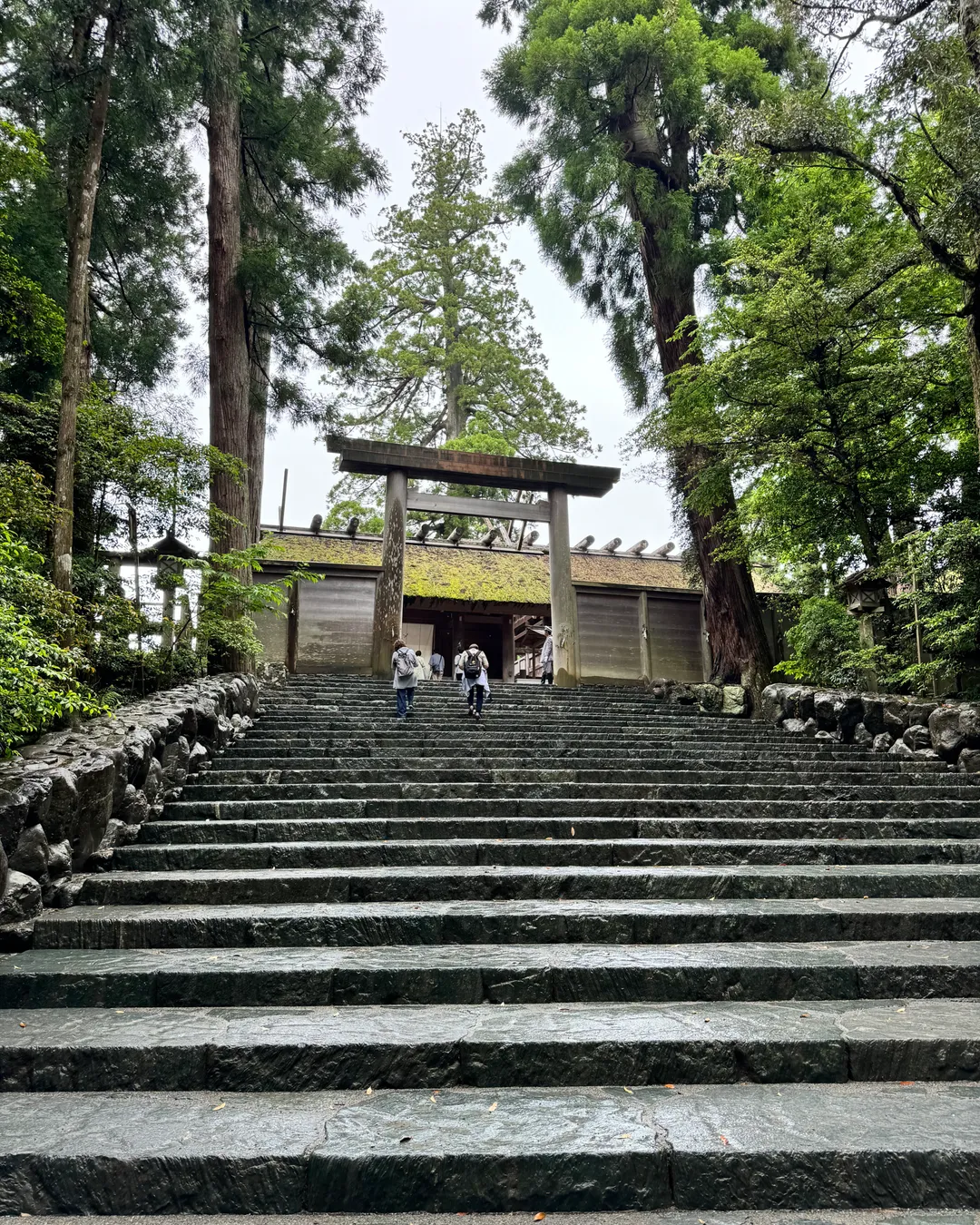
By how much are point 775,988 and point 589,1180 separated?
1429 mm

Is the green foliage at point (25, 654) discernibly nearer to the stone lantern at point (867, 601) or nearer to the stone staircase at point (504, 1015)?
the stone staircase at point (504, 1015)

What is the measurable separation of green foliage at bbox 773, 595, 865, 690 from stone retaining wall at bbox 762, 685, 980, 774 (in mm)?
504

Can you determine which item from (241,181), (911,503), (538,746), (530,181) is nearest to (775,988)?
(538,746)

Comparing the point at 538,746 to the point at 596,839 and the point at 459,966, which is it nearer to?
the point at 596,839

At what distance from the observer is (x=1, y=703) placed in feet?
14.2

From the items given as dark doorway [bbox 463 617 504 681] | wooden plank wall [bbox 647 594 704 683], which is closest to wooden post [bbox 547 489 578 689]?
wooden plank wall [bbox 647 594 704 683]

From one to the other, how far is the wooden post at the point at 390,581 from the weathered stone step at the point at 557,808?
21.6 feet

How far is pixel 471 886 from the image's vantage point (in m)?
4.44

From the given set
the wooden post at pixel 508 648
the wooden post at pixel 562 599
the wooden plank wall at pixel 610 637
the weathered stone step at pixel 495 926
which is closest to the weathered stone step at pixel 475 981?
the weathered stone step at pixel 495 926

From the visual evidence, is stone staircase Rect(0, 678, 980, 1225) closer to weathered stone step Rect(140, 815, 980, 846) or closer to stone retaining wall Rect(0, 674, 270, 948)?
weathered stone step Rect(140, 815, 980, 846)

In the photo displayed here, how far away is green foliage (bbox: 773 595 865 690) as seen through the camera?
1067 centimetres

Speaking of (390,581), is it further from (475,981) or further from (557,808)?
(475,981)

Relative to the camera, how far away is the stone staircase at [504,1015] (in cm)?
230

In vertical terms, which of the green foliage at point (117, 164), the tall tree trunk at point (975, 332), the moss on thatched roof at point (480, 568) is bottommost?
the moss on thatched roof at point (480, 568)
